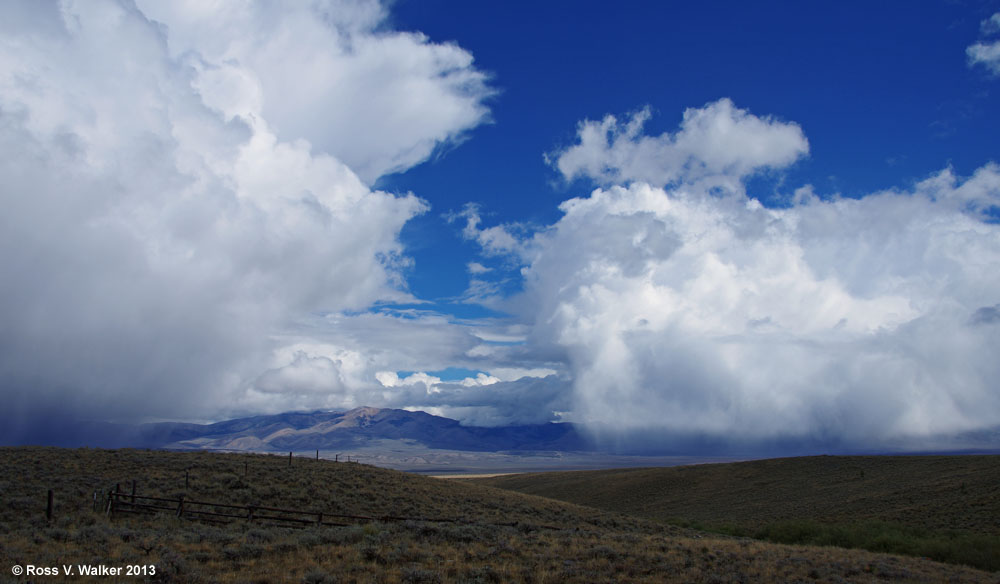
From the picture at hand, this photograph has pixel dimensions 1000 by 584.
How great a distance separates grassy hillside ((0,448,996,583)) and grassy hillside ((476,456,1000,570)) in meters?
13.2

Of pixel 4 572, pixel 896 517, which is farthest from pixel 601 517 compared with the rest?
pixel 4 572

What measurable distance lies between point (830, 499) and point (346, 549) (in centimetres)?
6032

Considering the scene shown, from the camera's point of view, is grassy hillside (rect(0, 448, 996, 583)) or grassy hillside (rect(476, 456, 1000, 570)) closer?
grassy hillside (rect(0, 448, 996, 583))

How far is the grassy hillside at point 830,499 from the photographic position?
36438 millimetres

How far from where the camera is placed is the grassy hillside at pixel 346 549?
1634 centimetres

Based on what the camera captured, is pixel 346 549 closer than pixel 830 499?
Yes

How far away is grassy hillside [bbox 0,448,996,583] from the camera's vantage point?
16.3 metres

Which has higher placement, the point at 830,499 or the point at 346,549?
Result: the point at 346,549

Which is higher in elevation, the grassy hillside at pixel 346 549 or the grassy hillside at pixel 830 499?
the grassy hillside at pixel 346 549

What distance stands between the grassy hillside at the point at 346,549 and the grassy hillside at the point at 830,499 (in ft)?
43.1

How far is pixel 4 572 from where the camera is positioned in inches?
565

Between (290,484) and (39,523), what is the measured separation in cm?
1573

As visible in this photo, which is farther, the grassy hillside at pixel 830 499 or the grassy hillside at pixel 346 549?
the grassy hillside at pixel 830 499

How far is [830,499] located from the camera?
201 feet
